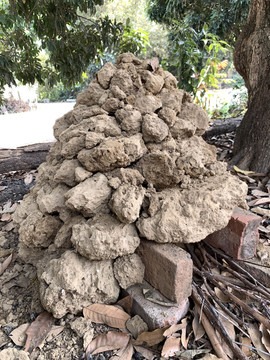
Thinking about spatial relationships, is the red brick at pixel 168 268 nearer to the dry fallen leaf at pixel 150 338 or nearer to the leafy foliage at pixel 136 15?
the dry fallen leaf at pixel 150 338

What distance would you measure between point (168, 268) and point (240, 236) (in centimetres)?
40

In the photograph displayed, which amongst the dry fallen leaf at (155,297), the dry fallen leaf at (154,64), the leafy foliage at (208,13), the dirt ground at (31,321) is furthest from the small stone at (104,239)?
the leafy foliage at (208,13)

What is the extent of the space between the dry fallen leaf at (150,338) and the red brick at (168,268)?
142mm

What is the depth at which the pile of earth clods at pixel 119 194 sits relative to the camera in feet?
3.84

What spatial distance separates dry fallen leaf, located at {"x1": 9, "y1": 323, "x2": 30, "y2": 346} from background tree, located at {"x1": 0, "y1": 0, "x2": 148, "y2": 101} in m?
2.39

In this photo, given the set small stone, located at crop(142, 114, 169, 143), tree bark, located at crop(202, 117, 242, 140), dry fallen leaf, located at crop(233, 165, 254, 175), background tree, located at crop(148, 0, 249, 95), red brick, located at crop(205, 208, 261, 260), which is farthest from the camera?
background tree, located at crop(148, 0, 249, 95)

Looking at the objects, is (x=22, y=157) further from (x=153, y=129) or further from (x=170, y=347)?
(x=170, y=347)

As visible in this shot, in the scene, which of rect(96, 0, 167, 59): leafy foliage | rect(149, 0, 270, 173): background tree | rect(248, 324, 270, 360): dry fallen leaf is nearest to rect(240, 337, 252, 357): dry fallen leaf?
rect(248, 324, 270, 360): dry fallen leaf

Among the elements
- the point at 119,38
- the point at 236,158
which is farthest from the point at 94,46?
the point at 236,158

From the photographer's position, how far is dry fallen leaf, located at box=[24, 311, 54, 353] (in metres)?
1.10

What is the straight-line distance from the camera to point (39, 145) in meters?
3.14

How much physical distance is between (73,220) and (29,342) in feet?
1.77

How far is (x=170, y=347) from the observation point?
1.09 m

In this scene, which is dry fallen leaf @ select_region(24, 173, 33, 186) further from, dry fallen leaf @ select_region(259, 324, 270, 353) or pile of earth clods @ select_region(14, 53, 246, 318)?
dry fallen leaf @ select_region(259, 324, 270, 353)
